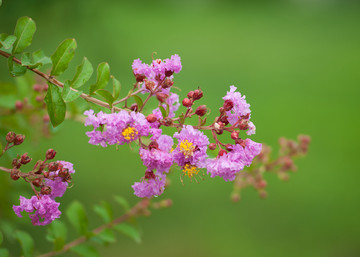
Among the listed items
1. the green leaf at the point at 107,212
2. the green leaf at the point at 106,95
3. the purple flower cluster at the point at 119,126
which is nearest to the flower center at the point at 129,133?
the purple flower cluster at the point at 119,126

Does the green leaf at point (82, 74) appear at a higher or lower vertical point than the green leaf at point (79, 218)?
higher

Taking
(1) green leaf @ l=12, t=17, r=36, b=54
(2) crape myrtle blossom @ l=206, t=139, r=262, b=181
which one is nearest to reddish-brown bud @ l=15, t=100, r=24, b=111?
(1) green leaf @ l=12, t=17, r=36, b=54

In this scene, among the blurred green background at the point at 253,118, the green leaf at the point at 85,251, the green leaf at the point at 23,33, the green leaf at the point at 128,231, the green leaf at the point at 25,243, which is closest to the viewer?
the green leaf at the point at 23,33

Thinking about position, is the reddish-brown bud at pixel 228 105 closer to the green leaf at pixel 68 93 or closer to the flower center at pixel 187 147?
the flower center at pixel 187 147

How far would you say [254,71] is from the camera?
290 inches

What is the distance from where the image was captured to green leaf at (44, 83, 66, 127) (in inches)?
40.3

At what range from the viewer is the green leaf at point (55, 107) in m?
1.02

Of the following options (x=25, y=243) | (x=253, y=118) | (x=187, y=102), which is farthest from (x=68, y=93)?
(x=253, y=118)

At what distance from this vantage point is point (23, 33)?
1.08 m

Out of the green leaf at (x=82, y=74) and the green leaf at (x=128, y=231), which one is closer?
the green leaf at (x=82, y=74)

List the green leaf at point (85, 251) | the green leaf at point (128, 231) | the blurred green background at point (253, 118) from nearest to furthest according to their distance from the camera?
→ the green leaf at point (85, 251) → the green leaf at point (128, 231) → the blurred green background at point (253, 118)

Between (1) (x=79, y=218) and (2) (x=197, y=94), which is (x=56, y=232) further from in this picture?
(2) (x=197, y=94)

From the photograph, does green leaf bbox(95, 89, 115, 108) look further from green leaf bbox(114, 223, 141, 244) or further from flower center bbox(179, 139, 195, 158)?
green leaf bbox(114, 223, 141, 244)

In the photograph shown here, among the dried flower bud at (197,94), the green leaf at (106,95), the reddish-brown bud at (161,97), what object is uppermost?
the dried flower bud at (197,94)
